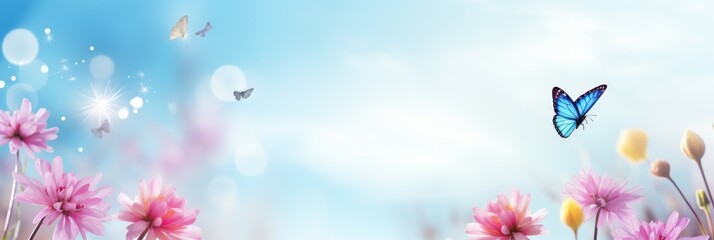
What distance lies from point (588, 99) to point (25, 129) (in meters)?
2.41

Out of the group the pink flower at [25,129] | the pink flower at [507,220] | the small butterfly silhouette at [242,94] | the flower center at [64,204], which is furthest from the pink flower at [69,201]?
the small butterfly silhouette at [242,94]

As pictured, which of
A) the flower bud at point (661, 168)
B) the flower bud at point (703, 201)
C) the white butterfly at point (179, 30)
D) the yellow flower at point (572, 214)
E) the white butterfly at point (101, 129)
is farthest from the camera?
the white butterfly at point (179, 30)

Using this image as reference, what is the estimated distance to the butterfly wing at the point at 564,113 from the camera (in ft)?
10.8

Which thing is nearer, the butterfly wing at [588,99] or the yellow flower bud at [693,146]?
the yellow flower bud at [693,146]

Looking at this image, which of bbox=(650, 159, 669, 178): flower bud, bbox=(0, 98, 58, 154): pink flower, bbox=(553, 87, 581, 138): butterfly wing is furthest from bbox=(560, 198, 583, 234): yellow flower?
bbox=(0, 98, 58, 154): pink flower

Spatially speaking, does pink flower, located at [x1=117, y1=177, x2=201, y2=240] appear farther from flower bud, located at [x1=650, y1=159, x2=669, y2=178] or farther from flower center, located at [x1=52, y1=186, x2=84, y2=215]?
flower bud, located at [x1=650, y1=159, x2=669, y2=178]

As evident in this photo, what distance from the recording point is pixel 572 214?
260cm

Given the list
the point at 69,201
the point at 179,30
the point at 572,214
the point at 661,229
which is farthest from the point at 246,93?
the point at 661,229

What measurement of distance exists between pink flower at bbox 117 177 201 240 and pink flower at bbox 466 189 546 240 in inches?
34.0

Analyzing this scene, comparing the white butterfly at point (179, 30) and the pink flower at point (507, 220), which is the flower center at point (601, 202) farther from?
the white butterfly at point (179, 30)

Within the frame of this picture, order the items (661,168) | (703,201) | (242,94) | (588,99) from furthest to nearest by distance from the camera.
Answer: (242,94)
(588,99)
(661,168)
(703,201)

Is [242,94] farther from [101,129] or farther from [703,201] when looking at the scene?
[703,201]

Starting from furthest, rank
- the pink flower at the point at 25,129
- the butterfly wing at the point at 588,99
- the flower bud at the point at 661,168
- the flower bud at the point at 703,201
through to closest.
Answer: the butterfly wing at the point at 588,99 < the flower bud at the point at 661,168 < the flower bud at the point at 703,201 < the pink flower at the point at 25,129

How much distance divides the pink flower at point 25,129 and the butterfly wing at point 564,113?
2204 millimetres
